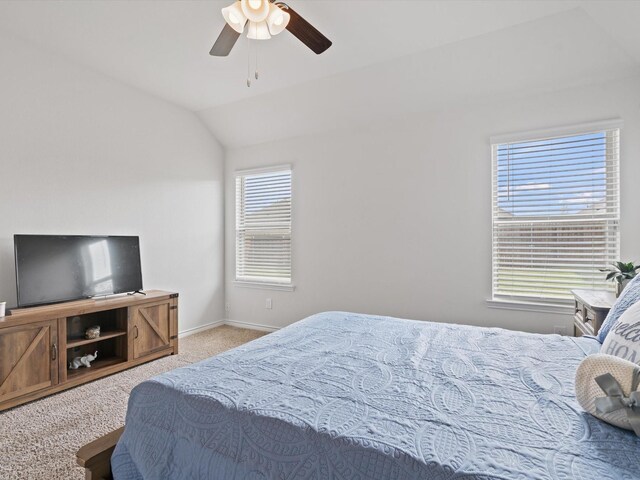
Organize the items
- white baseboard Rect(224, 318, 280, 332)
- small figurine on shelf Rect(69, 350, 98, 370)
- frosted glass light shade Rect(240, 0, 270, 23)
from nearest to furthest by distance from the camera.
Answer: frosted glass light shade Rect(240, 0, 270, 23), small figurine on shelf Rect(69, 350, 98, 370), white baseboard Rect(224, 318, 280, 332)

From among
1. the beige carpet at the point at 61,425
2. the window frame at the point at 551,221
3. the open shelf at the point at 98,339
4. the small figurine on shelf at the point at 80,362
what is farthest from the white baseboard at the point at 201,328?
the window frame at the point at 551,221

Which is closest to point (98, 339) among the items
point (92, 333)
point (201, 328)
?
point (92, 333)

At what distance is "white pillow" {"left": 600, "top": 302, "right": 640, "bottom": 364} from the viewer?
3.77ft

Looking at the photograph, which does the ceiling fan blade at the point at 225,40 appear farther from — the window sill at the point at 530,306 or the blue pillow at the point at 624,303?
the window sill at the point at 530,306

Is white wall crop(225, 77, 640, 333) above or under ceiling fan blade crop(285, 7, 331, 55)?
under

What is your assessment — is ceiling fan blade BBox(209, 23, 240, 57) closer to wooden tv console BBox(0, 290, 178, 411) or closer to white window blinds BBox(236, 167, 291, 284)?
white window blinds BBox(236, 167, 291, 284)

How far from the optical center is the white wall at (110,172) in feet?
9.34

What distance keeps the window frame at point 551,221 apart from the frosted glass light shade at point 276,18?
2255 mm

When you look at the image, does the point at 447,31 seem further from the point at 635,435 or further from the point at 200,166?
the point at 200,166

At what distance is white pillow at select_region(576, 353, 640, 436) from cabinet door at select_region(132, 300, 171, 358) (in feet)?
11.0

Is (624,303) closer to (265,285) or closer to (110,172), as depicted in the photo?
(265,285)

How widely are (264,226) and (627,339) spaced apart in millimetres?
3870

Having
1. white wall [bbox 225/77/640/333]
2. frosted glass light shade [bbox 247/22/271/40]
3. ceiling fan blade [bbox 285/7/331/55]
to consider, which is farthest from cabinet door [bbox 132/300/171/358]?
ceiling fan blade [bbox 285/7/331/55]

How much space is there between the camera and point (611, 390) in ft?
3.21
